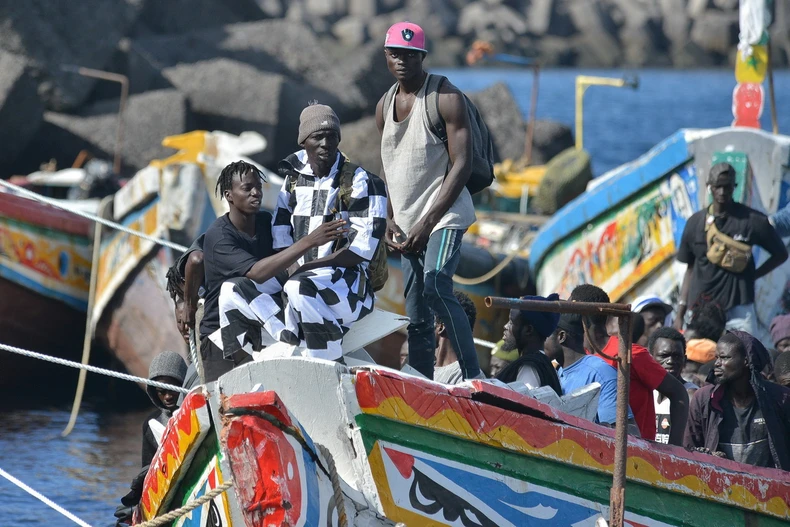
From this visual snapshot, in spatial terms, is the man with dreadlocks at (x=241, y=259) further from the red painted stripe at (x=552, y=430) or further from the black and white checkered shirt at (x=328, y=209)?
the red painted stripe at (x=552, y=430)

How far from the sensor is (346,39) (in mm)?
76000

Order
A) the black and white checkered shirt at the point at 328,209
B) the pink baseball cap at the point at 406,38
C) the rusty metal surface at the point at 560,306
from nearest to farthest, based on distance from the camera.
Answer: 1. the rusty metal surface at the point at 560,306
2. the black and white checkered shirt at the point at 328,209
3. the pink baseball cap at the point at 406,38

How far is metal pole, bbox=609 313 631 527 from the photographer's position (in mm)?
4770

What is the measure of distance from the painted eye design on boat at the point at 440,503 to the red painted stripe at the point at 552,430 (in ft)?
0.90

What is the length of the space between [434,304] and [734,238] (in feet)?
12.3

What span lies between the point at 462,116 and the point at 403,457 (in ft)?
5.01

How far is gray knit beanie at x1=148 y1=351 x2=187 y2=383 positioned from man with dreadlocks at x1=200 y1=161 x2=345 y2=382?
87 centimetres

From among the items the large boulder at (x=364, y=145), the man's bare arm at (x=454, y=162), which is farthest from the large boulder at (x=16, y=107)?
the man's bare arm at (x=454, y=162)

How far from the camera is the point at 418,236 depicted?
18.4 feet

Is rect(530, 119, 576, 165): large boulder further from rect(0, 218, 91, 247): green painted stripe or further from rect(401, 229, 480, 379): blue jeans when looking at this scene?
rect(401, 229, 480, 379): blue jeans

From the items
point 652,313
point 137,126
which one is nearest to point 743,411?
point 652,313

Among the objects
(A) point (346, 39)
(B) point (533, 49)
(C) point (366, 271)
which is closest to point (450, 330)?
(C) point (366, 271)

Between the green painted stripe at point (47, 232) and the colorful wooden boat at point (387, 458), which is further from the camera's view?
the green painted stripe at point (47, 232)

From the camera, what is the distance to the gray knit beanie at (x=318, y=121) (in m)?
5.18
